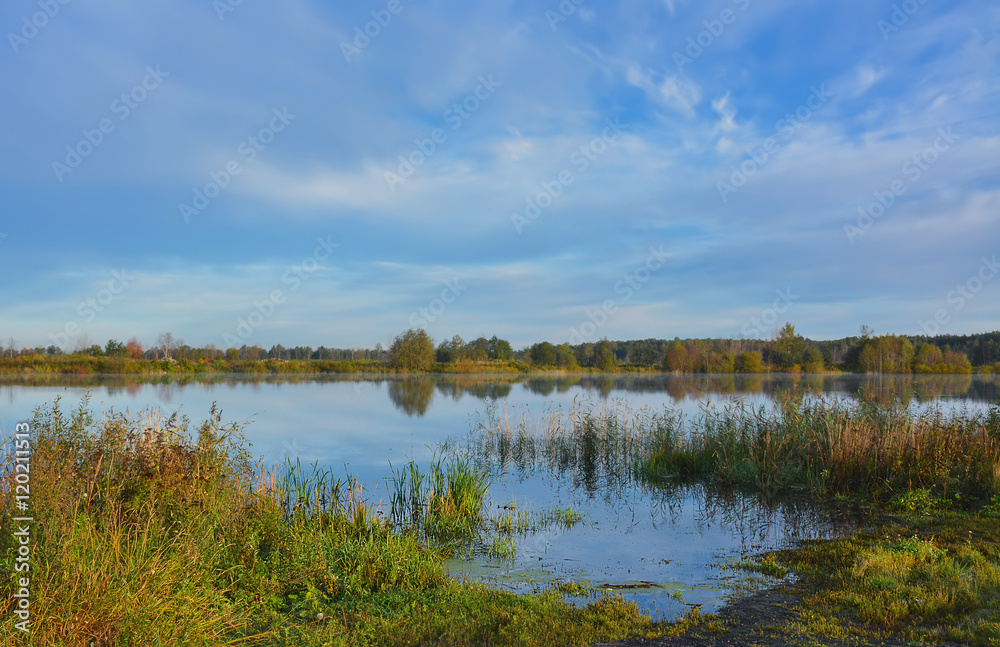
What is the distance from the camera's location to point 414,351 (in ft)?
255

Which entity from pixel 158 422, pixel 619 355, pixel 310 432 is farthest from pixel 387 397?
pixel 619 355

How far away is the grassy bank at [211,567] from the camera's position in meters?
3.79

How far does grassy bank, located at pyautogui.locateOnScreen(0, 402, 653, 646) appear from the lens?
3787 millimetres

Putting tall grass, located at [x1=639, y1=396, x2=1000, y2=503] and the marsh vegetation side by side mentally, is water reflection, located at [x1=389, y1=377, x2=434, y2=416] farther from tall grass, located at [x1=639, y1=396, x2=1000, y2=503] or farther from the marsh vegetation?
the marsh vegetation

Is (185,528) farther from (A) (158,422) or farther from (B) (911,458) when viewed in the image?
(B) (911,458)

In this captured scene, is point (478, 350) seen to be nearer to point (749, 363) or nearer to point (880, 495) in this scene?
point (749, 363)

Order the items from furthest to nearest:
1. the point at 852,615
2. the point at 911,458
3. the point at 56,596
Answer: the point at 911,458, the point at 852,615, the point at 56,596

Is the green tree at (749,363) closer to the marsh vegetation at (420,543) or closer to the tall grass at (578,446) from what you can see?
the tall grass at (578,446)

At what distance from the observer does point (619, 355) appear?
115 meters

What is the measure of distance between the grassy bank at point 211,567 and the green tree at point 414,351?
68.8 m

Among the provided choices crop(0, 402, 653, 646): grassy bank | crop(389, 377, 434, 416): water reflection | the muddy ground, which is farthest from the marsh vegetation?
crop(389, 377, 434, 416): water reflection

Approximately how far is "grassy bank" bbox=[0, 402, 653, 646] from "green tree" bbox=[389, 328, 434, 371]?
68824 millimetres

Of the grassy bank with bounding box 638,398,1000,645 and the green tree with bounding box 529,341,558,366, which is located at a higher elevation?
the green tree with bounding box 529,341,558,366

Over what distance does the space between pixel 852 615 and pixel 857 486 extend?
7468 millimetres
